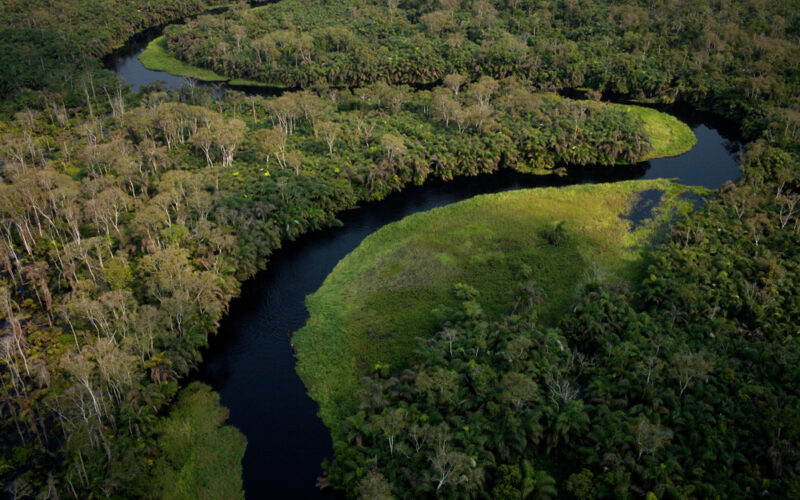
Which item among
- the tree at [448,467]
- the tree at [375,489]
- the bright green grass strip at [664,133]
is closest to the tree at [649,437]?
the tree at [448,467]

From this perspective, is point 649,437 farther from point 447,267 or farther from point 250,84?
point 250,84

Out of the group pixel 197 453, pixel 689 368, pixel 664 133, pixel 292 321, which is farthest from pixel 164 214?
pixel 664 133

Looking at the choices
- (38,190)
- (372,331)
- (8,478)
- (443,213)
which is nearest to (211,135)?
(38,190)

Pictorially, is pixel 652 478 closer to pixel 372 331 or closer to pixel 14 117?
pixel 372 331

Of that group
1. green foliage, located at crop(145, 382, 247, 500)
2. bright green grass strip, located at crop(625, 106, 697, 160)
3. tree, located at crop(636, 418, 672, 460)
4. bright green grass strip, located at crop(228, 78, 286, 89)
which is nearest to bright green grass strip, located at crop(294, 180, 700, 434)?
green foliage, located at crop(145, 382, 247, 500)

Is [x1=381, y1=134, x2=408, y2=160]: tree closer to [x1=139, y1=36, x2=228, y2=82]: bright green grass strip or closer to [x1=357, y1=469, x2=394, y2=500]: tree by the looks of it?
[x1=357, y1=469, x2=394, y2=500]: tree
